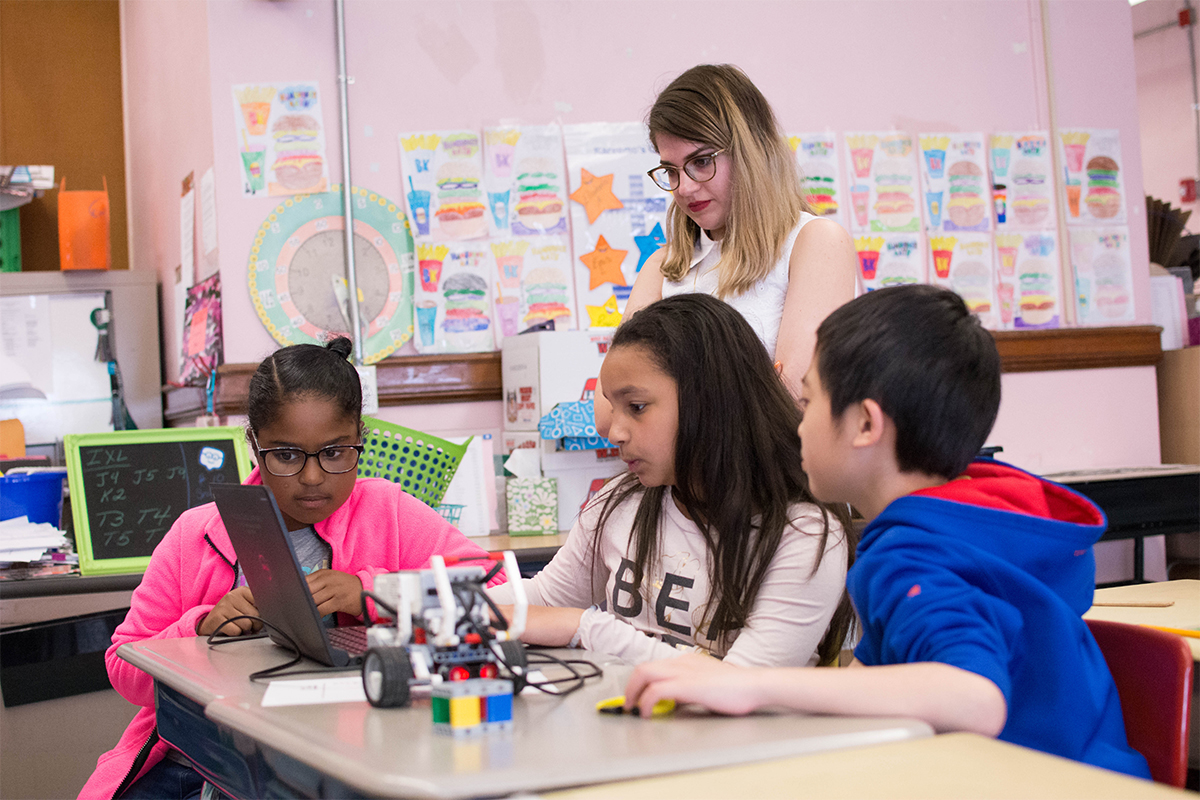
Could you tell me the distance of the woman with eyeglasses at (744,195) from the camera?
1.74 meters

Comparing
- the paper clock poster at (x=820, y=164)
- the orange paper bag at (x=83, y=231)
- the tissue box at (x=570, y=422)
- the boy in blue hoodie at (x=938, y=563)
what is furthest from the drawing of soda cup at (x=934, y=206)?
the orange paper bag at (x=83, y=231)

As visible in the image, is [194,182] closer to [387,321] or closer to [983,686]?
[387,321]

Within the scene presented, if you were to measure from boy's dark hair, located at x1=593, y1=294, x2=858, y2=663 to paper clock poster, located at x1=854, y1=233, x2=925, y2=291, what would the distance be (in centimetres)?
207

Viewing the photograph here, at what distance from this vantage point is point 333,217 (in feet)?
9.50

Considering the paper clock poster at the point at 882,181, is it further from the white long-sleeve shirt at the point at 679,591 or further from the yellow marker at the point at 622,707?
the yellow marker at the point at 622,707

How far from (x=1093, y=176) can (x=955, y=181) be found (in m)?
0.54

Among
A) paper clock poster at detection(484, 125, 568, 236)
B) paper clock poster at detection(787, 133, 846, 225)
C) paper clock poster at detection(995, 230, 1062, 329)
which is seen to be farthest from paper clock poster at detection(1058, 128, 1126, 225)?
paper clock poster at detection(484, 125, 568, 236)

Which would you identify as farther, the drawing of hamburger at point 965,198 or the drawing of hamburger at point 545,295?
the drawing of hamburger at point 965,198

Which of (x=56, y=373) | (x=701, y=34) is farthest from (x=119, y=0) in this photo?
(x=701, y=34)

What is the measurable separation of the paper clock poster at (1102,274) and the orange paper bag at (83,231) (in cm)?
353

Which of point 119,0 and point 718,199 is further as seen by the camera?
point 119,0

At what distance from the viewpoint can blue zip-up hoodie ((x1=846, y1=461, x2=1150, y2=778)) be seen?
2.85 feet

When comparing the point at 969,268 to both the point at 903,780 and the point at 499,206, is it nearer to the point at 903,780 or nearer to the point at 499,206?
the point at 499,206

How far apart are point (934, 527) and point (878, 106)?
271cm
